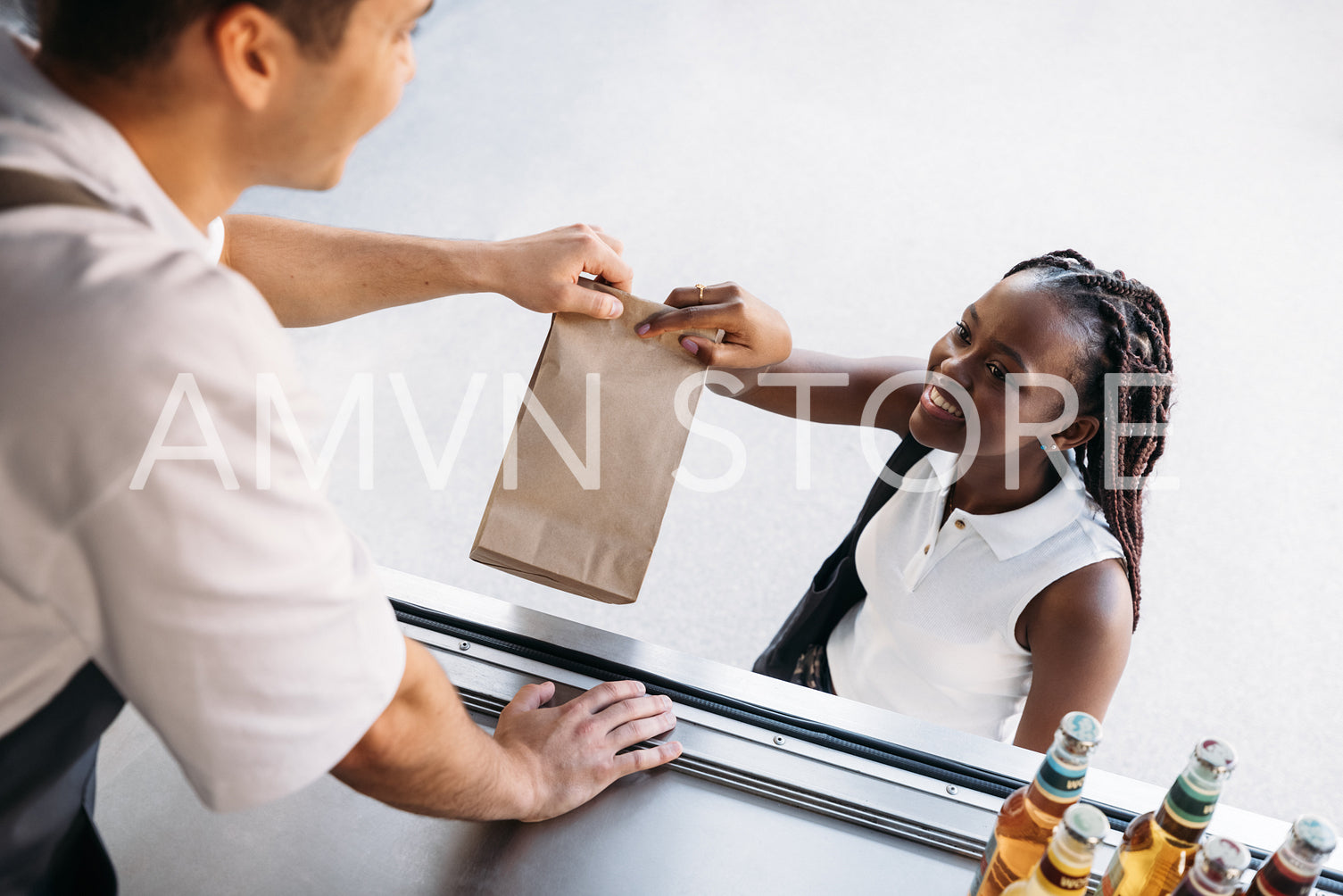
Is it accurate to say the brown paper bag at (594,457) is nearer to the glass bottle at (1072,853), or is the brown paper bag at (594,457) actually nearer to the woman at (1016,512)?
the woman at (1016,512)

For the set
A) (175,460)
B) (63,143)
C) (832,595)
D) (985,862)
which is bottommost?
(832,595)

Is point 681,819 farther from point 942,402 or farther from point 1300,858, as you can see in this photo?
point 942,402

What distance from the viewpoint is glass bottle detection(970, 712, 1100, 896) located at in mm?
586

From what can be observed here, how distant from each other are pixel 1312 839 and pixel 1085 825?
0.36ft

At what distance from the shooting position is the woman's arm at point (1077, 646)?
3.56ft

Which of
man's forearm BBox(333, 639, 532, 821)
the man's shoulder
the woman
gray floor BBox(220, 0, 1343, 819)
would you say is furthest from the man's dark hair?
gray floor BBox(220, 0, 1343, 819)

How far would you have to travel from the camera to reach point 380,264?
1068mm

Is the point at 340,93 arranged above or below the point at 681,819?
above

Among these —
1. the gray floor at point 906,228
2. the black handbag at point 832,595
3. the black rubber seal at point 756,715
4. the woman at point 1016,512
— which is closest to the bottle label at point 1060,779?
the black rubber seal at point 756,715

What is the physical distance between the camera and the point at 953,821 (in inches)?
32.0

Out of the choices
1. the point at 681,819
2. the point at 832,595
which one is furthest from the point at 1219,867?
the point at 832,595

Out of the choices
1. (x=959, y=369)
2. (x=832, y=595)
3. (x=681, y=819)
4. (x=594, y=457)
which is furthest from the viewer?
(x=832, y=595)

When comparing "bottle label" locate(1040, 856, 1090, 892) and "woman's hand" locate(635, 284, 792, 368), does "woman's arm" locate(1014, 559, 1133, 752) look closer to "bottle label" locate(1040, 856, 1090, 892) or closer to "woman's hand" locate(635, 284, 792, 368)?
"woman's hand" locate(635, 284, 792, 368)

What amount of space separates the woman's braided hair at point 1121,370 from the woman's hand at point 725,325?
33cm
